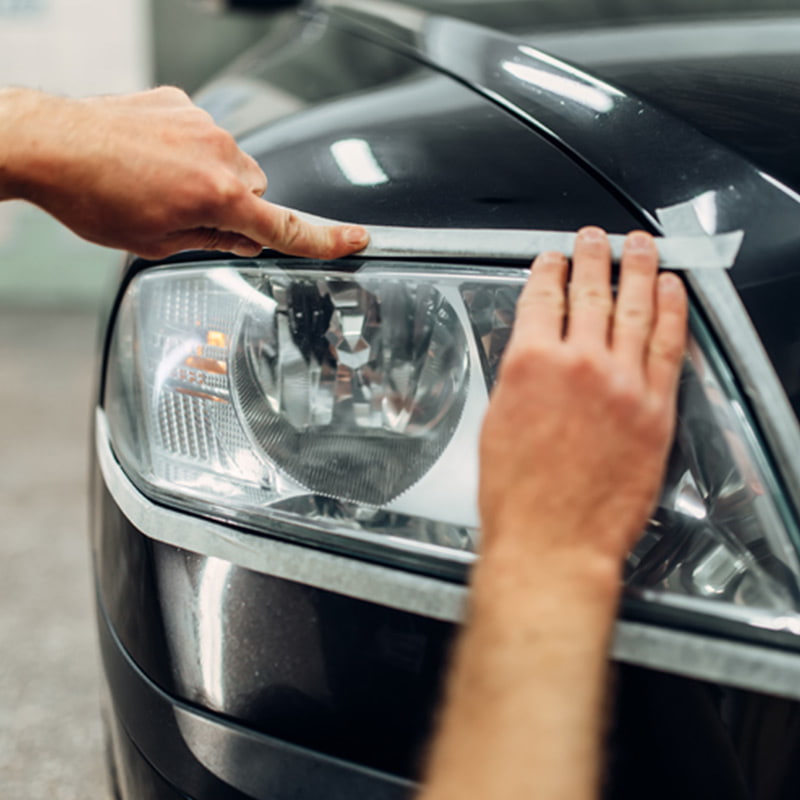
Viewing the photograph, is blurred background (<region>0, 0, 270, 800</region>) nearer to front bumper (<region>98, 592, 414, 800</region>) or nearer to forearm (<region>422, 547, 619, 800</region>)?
front bumper (<region>98, 592, 414, 800</region>)

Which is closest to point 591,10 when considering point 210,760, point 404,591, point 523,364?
point 523,364

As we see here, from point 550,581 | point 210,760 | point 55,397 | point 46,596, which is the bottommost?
point 55,397

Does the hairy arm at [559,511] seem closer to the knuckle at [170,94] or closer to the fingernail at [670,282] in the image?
the fingernail at [670,282]

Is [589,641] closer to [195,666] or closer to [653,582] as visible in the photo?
[653,582]

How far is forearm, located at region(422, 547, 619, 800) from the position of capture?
1.90ft

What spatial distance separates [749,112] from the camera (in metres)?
0.82

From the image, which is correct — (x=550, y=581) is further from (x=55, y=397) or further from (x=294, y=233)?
(x=55, y=397)

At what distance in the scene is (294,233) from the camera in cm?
78

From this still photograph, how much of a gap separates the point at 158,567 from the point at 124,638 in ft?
0.39

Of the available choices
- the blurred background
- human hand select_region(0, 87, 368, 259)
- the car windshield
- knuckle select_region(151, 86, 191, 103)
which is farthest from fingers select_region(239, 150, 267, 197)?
the car windshield

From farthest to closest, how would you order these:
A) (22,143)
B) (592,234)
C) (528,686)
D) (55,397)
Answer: (55,397), (22,143), (592,234), (528,686)

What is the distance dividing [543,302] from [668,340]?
101 millimetres

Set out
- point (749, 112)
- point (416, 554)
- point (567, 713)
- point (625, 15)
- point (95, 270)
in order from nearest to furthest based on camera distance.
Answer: point (567, 713), point (416, 554), point (749, 112), point (625, 15), point (95, 270)

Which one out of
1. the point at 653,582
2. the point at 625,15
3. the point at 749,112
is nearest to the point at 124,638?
the point at 653,582
